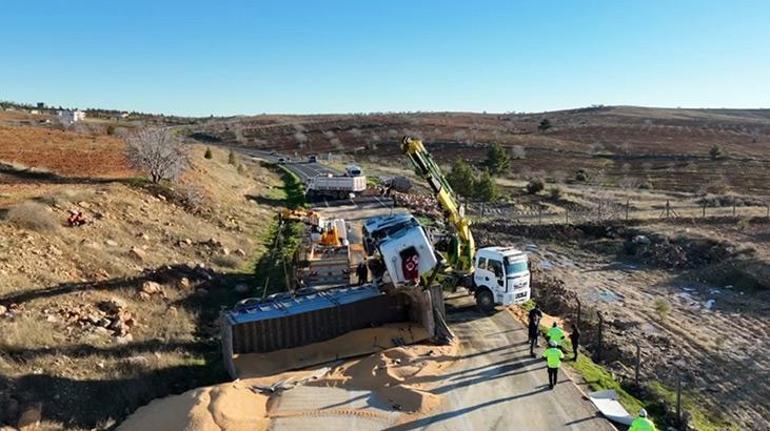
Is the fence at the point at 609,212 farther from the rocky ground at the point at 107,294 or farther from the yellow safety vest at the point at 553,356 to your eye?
the yellow safety vest at the point at 553,356

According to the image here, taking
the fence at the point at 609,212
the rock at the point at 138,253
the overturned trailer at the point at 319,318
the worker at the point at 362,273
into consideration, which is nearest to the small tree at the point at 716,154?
the fence at the point at 609,212

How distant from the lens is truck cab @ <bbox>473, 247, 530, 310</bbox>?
73.2 feet

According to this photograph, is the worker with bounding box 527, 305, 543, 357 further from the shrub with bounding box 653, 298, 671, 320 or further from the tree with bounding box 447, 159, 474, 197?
the tree with bounding box 447, 159, 474, 197

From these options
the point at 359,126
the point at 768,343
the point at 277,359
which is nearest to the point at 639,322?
the point at 768,343

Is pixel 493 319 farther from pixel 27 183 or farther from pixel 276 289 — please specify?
pixel 27 183

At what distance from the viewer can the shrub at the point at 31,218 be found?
74.7 ft

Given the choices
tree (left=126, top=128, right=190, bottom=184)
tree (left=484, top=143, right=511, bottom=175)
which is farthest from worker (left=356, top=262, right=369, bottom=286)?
tree (left=484, top=143, right=511, bottom=175)

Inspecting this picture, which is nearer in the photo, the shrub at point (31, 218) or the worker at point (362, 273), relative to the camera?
the shrub at point (31, 218)

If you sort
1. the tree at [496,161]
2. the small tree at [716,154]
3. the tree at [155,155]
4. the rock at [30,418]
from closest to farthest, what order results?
the rock at [30,418] < the tree at [155,155] < the tree at [496,161] < the small tree at [716,154]

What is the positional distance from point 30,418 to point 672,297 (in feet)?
84.6

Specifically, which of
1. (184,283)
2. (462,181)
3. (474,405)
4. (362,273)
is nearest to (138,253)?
(184,283)

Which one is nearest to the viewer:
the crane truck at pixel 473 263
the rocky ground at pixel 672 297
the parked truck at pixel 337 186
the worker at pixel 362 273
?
the rocky ground at pixel 672 297

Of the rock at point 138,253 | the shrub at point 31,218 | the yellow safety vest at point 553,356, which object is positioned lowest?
the yellow safety vest at point 553,356

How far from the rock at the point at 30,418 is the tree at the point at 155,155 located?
23288 mm
